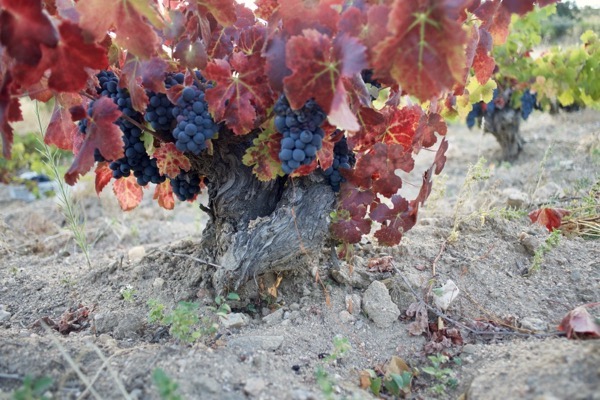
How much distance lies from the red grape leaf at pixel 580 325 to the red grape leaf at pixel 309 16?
1.13 meters

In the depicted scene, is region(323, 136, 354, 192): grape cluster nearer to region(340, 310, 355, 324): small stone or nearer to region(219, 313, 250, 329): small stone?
region(340, 310, 355, 324): small stone

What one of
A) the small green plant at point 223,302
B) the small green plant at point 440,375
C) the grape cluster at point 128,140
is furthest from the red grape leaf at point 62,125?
the small green plant at point 440,375

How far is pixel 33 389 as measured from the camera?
4.05 ft

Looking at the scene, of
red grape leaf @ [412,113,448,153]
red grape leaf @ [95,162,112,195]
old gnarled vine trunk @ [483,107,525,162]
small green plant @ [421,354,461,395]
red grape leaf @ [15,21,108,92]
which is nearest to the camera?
red grape leaf @ [15,21,108,92]

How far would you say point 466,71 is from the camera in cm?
184

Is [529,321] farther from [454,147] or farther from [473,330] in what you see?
[454,147]

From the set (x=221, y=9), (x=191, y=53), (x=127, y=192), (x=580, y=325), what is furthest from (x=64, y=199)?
(x=580, y=325)

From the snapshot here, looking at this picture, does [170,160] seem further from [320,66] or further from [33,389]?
[33,389]

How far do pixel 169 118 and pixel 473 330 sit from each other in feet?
4.10

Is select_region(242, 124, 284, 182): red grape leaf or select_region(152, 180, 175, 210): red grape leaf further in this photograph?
select_region(152, 180, 175, 210): red grape leaf

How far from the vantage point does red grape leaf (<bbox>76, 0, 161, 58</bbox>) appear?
4.26ft

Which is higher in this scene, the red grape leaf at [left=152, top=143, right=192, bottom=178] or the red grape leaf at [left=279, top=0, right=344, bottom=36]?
the red grape leaf at [left=279, top=0, right=344, bottom=36]

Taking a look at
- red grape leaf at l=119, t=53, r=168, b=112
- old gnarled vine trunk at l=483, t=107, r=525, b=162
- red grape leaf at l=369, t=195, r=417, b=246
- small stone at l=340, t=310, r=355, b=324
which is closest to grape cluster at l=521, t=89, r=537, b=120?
old gnarled vine trunk at l=483, t=107, r=525, b=162

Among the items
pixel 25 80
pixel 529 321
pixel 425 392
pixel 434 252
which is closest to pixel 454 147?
pixel 434 252
